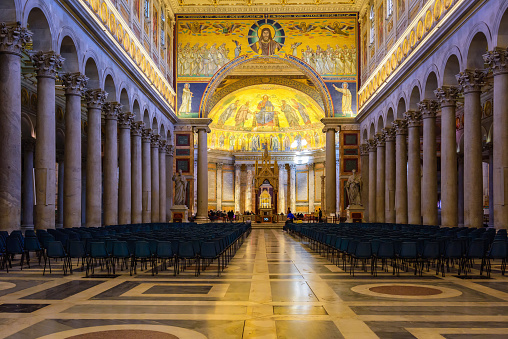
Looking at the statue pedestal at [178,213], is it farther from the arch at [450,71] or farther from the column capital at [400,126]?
the arch at [450,71]

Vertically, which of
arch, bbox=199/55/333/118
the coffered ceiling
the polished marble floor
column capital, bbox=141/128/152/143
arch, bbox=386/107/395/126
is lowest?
the polished marble floor

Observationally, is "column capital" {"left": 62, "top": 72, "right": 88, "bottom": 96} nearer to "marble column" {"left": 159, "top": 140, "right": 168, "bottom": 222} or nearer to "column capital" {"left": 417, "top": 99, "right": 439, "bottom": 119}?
"column capital" {"left": 417, "top": 99, "right": 439, "bottom": 119}

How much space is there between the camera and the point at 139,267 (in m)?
15.8

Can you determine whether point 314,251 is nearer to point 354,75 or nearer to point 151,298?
point 151,298

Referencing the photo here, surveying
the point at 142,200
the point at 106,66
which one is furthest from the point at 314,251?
the point at 142,200

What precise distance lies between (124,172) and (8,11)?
16.8 m

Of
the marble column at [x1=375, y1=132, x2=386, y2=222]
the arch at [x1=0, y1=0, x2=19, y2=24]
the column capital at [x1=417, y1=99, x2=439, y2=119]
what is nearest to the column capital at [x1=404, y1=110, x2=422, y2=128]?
the column capital at [x1=417, y1=99, x2=439, y2=119]

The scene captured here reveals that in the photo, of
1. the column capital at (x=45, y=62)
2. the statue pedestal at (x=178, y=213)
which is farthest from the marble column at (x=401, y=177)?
the column capital at (x=45, y=62)

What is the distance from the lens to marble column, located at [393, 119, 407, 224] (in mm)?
34812

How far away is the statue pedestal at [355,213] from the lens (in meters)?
43.4

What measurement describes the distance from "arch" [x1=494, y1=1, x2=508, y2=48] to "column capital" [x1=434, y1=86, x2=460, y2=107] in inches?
235

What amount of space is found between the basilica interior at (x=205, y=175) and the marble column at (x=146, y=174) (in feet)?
0.39

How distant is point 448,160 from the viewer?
85.7 feet

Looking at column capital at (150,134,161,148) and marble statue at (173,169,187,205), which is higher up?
column capital at (150,134,161,148)
